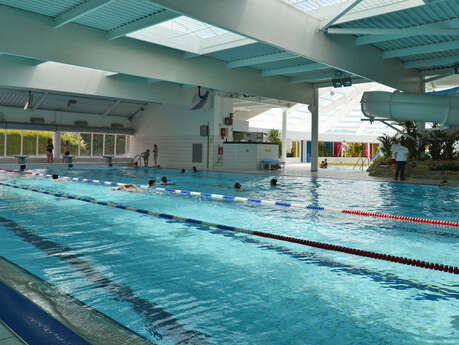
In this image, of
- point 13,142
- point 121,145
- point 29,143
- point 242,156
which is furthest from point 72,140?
point 242,156

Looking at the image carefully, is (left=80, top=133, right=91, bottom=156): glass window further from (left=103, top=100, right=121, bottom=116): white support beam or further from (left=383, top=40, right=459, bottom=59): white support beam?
(left=383, top=40, right=459, bottom=59): white support beam

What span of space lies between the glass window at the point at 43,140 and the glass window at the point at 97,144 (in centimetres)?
279

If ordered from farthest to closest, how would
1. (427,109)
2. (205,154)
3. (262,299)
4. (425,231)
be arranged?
(205,154) < (427,109) < (425,231) < (262,299)

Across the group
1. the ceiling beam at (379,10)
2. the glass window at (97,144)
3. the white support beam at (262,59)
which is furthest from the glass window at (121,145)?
the ceiling beam at (379,10)

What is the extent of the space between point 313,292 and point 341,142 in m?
36.4

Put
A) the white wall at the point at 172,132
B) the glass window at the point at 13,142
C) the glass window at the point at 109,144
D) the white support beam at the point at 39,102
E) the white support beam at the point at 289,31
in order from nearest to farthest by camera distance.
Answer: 1. the white support beam at the point at 289,31
2. the white support beam at the point at 39,102
3. the white wall at the point at 172,132
4. the glass window at the point at 13,142
5. the glass window at the point at 109,144

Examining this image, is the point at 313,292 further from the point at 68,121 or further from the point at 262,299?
the point at 68,121

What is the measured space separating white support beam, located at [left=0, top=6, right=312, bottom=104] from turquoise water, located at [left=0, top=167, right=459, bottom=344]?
4997 mm

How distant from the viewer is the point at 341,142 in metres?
37.8

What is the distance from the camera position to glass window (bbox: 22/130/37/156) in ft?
77.0

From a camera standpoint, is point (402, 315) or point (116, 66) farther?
point (116, 66)

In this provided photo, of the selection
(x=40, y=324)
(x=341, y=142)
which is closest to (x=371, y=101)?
(x=40, y=324)

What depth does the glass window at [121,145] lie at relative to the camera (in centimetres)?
2717

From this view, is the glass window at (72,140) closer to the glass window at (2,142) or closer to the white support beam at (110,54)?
the glass window at (2,142)
